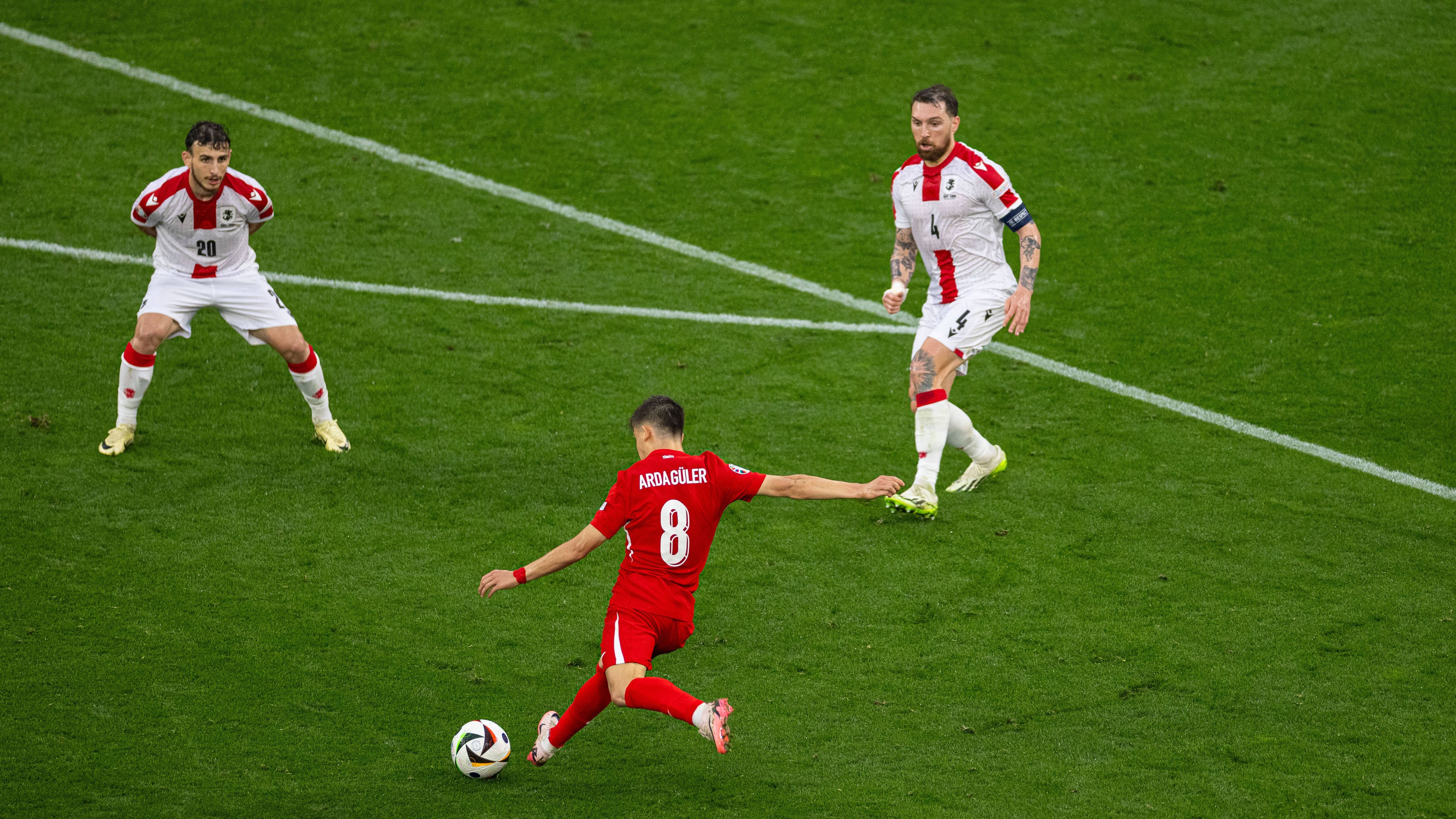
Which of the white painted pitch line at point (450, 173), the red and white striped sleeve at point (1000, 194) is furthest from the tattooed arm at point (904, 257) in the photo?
the white painted pitch line at point (450, 173)

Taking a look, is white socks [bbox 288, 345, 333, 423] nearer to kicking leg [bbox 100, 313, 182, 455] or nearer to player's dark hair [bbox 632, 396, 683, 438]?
kicking leg [bbox 100, 313, 182, 455]

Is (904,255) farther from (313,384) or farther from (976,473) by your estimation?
(313,384)

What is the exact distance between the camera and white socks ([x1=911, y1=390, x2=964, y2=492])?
787cm

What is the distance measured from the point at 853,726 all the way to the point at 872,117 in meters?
8.61

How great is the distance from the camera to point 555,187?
12.4 m

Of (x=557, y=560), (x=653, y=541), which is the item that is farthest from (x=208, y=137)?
(x=653, y=541)

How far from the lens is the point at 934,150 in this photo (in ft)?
25.4

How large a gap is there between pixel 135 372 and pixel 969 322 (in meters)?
5.01

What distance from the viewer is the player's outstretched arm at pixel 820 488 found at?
5406mm


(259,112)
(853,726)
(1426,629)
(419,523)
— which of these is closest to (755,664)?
(853,726)

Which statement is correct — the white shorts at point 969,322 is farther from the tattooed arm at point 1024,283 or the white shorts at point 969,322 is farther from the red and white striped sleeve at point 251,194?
the red and white striped sleeve at point 251,194

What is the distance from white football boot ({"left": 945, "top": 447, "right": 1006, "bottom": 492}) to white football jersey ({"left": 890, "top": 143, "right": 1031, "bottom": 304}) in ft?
3.41

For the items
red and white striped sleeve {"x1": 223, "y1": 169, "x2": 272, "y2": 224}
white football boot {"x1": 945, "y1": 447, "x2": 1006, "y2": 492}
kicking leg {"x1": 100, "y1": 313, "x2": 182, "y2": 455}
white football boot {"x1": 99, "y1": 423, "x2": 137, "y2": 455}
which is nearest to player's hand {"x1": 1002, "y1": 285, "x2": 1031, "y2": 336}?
white football boot {"x1": 945, "y1": 447, "x2": 1006, "y2": 492}

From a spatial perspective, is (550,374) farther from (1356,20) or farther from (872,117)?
(1356,20)
